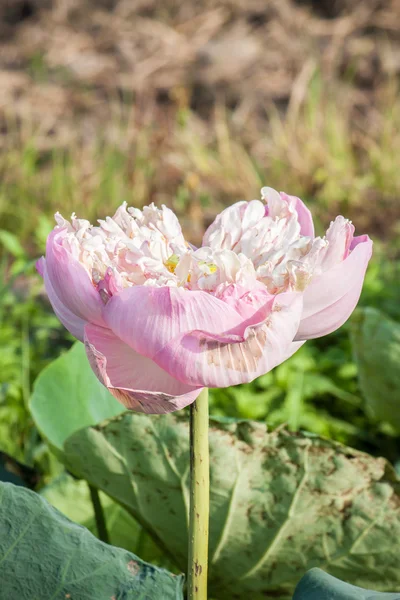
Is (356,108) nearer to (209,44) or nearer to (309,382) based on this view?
(209,44)

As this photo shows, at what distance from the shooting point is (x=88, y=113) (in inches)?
170

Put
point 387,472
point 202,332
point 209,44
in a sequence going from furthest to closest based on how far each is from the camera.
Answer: point 209,44 → point 387,472 → point 202,332

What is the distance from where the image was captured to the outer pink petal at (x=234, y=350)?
0.55m

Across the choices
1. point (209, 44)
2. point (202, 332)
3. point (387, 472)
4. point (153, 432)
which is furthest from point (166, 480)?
point (209, 44)

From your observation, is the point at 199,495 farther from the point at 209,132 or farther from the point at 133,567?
the point at 209,132

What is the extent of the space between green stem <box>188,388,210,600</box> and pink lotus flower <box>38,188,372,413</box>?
1.5 inches

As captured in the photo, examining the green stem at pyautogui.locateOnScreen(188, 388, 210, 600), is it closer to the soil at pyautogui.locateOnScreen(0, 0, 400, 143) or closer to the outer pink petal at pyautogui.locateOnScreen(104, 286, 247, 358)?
the outer pink petal at pyautogui.locateOnScreen(104, 286, 247, 358)

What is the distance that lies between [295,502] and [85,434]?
23cm

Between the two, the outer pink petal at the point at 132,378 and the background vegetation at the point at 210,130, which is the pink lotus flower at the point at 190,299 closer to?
the outer pink petal at the point at 132,378

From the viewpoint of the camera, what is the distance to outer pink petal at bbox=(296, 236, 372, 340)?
0.59m

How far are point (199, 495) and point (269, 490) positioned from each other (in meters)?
0.24

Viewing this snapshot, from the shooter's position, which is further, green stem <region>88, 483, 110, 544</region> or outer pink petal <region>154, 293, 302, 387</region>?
green stem <region>88, 483, 110, 544</region>

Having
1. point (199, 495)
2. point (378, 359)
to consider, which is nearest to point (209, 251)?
point (199, 495)

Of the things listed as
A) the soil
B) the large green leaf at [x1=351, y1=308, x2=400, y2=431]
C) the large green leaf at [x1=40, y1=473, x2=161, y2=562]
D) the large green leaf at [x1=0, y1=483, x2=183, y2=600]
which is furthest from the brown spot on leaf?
the soil
